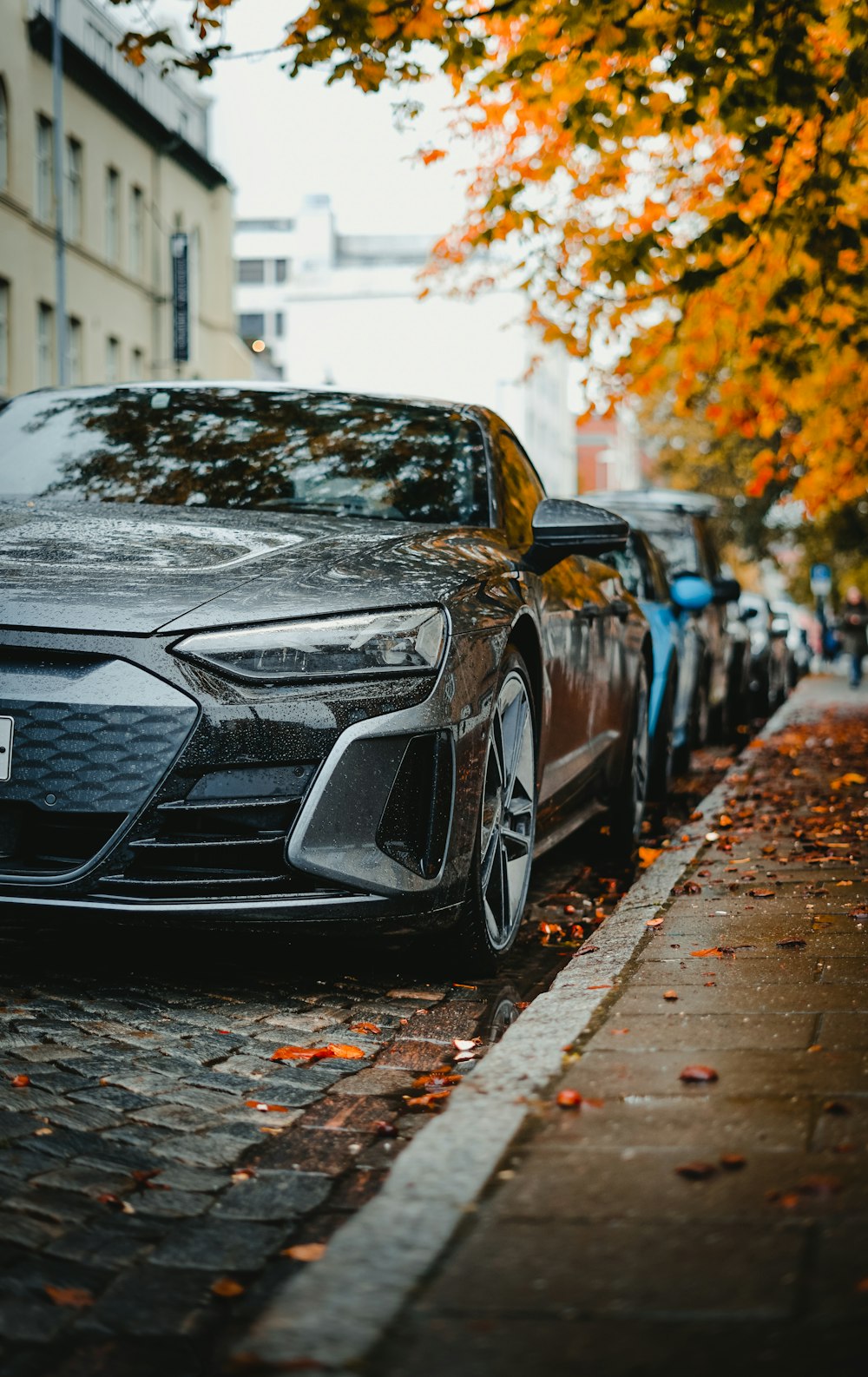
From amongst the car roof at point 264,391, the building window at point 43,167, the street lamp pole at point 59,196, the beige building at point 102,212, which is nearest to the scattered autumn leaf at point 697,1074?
the car roof at point 264,391

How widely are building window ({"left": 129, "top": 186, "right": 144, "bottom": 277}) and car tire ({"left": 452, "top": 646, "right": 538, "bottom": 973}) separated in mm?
35486

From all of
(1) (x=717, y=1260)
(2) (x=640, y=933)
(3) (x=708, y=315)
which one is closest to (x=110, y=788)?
(2) (x=640, y=933)

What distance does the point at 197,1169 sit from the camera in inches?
130

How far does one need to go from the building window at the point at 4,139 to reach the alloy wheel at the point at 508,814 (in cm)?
2802

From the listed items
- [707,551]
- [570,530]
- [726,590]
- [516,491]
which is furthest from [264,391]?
[707,551]

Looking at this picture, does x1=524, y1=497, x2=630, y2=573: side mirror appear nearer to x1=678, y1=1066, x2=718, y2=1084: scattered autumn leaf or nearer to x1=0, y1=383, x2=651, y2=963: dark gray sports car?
x1=0, y1=383, x2=651, y2=963: dark gray sports car

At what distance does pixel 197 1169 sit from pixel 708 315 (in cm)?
1161

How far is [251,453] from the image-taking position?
5.58 m

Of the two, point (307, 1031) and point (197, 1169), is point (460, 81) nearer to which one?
point (307, 1031)

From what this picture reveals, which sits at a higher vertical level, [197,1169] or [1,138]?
[1,138]

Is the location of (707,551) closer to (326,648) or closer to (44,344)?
(326,648)

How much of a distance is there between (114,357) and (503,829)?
1369 inches

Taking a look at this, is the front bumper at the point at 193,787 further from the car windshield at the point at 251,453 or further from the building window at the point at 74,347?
the building window at the point at 74,347

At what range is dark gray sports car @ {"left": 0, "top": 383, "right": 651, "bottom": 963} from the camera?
13.5ft
